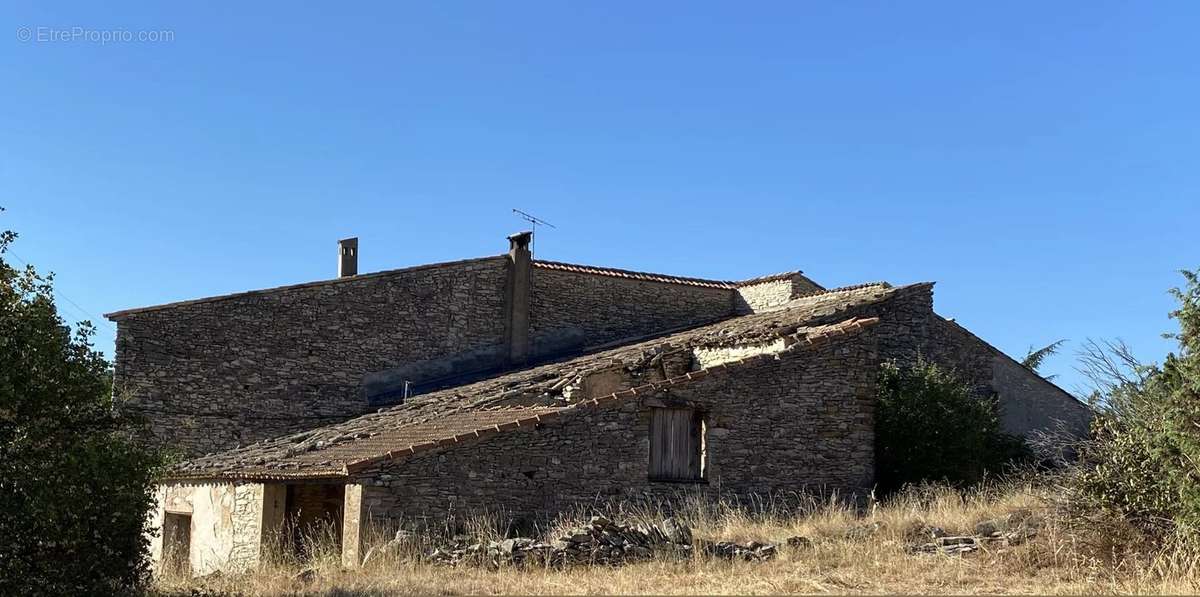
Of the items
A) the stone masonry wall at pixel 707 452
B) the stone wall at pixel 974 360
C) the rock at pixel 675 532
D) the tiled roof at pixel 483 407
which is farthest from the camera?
the stone wall at pixel 974 360

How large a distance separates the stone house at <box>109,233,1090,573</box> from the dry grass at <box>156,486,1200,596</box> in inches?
60.9

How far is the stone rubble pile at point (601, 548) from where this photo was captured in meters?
13.6

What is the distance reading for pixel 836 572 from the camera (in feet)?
41.4

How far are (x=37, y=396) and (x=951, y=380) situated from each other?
16240 mm

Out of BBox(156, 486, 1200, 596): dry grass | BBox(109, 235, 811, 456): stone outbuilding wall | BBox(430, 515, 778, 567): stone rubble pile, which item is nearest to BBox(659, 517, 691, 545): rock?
BBox(430, 515, 778, 567): stone rubble pile

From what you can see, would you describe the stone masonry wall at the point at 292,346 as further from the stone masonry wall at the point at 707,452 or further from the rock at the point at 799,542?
the rock at the point at 799,542

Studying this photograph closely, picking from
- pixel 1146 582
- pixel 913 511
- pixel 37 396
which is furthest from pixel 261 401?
pixel 1146 582

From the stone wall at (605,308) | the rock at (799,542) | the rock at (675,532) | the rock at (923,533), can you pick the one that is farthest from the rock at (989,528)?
the stone wall at (605,308)

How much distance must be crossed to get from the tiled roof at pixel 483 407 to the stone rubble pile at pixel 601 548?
82.2 inches

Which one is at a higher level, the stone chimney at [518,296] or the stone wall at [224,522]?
the stone chimney at [518,296]

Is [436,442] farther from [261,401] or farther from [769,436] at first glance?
[261,401]

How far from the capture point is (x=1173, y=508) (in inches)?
482

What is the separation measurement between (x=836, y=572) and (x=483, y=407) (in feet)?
27.7

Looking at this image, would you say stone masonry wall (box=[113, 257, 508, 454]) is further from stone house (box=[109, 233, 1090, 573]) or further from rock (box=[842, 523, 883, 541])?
rock (box=[842, 523, 883, 541])
